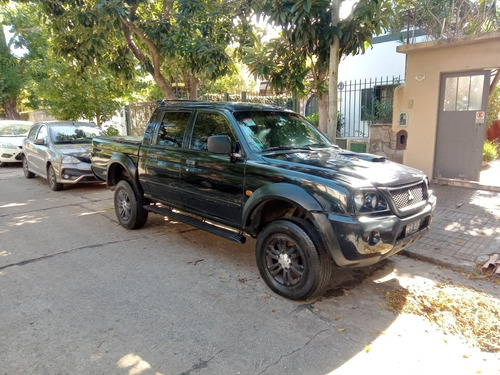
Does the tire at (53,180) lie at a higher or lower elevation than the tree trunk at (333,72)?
lower

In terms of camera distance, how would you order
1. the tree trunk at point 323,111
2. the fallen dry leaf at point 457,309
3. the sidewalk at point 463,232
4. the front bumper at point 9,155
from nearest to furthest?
1. the fallen dry leaf at point 457,309
2. the sidewalk at point 463,232
3. the tree trunk at point 323,111
4. the front bumper at point 9,155

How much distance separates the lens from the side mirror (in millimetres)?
4289

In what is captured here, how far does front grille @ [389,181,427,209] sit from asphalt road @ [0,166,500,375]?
985mm

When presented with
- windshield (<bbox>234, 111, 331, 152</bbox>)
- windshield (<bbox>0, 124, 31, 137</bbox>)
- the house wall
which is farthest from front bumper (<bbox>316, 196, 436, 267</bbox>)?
windshield (<bbox>0, 124, 31, 137</bbox>)

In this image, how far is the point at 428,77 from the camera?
844 cm

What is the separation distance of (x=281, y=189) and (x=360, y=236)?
881 mm

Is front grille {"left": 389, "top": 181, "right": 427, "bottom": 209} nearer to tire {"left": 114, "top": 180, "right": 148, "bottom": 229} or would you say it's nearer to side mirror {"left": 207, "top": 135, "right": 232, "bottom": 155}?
side mirror {"left": 207, "top": 135, "right": 232, "bottom": 155}

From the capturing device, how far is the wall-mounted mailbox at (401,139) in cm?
919

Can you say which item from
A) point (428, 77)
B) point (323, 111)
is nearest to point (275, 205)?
point (323, 111)

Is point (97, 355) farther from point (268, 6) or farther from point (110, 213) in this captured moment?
point (268, 6)

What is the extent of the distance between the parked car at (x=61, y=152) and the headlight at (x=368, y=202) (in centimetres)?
761

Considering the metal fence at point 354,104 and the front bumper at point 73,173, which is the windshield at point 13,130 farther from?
the front bumper at point 73,173

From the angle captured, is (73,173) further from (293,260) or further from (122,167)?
(293,260)

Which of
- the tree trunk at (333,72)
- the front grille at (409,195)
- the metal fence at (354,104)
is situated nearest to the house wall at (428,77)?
the metal fence at (354,104)
